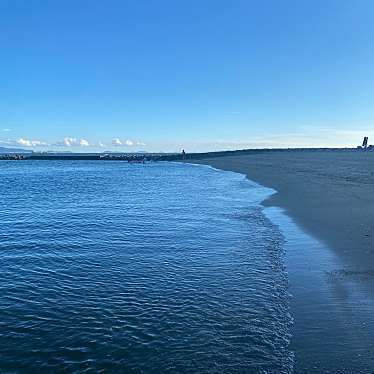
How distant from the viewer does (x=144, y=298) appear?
10680 millimetres

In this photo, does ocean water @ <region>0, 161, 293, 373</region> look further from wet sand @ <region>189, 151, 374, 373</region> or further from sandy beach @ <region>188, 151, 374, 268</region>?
sandy beach @ <region>188, 151, 374, 268</region>

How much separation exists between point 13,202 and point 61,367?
27024 millimetres

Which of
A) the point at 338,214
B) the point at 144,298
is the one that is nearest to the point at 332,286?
the point at 144,298

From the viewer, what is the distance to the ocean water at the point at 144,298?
25.5 feet

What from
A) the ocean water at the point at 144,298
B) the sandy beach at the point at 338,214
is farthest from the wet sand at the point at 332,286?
the ocean water at the point at 144,298

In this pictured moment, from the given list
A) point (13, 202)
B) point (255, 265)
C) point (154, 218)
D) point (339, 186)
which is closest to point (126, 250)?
point (255, 265)

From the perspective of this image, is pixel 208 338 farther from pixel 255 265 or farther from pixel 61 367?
pixel 255 265

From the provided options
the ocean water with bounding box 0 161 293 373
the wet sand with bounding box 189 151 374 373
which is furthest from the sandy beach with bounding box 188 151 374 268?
the ocean water with bounding box 0 161 293 373

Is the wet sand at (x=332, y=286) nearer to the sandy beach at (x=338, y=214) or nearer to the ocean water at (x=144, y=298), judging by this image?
the sandy beach at (x=338, y=214)

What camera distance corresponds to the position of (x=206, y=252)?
15562 millimetres

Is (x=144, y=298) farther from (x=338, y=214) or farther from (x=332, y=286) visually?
(x=338, y=214)

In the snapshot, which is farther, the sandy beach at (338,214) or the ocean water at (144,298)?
the sandy beach at (338,214)

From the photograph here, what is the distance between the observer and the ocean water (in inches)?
305

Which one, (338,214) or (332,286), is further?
(338,214)
